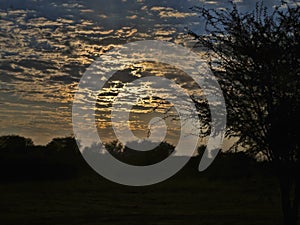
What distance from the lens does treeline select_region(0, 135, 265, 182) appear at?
1945 centimetres

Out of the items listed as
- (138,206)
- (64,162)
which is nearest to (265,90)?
(138,206)

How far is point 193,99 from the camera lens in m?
18.7

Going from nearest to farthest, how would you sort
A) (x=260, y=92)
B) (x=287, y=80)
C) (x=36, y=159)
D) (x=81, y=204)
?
1. (x=287, y=80)
2. (x=260, y=92)
3. (x=81, y=204)
4. (x=36, y=159)

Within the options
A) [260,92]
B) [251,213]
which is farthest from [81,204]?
[260,92]

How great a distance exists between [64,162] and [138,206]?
101 feet

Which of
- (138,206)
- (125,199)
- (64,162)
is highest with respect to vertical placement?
(64,162)

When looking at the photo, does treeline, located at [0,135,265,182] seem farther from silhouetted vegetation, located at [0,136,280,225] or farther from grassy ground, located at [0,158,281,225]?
grassy ground, located at [0,158,281,225]

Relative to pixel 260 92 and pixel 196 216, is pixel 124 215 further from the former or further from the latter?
pixel 260 92

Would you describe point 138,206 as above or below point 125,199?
below

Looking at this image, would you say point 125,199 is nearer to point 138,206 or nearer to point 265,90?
point 138,206

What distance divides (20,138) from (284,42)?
72.1m

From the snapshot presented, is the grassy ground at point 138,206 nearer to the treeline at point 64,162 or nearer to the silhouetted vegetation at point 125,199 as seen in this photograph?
the silhouetted vegetation at point 125,199

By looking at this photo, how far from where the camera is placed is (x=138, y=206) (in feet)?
112

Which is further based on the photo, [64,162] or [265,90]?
[64,162]
